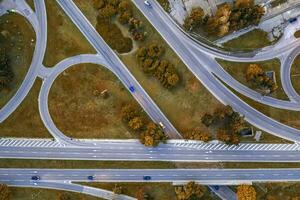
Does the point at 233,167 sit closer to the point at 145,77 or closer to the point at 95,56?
the point at 145,77

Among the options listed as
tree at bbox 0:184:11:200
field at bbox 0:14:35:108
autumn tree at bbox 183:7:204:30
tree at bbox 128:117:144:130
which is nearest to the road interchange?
field at bbox 0:14:35:108

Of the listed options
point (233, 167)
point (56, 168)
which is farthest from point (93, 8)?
point (233, 167)

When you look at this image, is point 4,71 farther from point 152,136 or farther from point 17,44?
point 152,136

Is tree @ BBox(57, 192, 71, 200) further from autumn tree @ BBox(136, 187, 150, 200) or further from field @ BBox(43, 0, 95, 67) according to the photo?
field @ BBox(43, 0, 95, 67)

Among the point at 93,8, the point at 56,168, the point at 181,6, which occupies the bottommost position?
the point at 56,168

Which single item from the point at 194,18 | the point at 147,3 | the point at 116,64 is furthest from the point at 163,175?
the point at 147,3

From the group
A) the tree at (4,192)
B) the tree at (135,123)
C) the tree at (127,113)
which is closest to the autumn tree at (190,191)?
the tree at (135,123)
